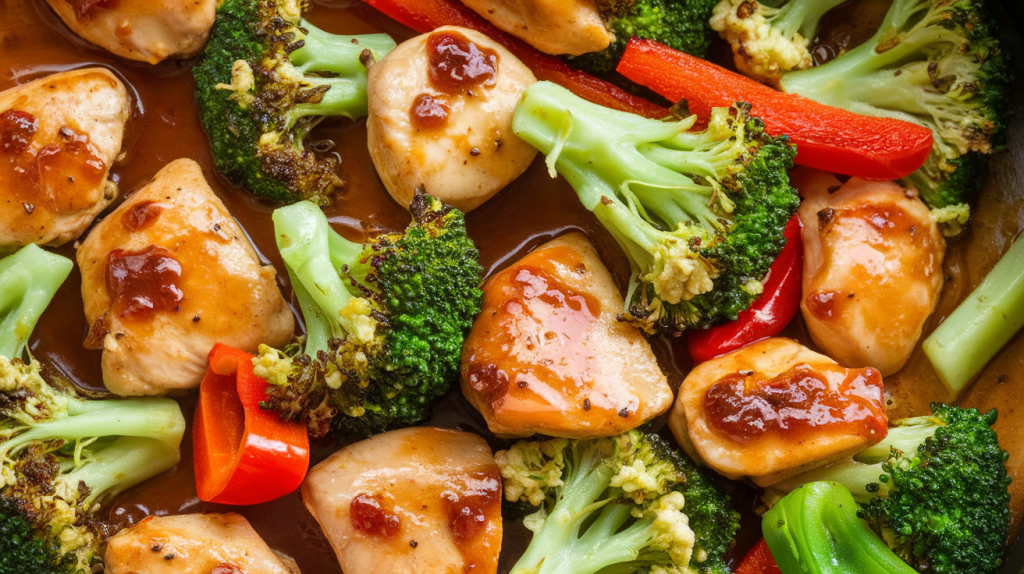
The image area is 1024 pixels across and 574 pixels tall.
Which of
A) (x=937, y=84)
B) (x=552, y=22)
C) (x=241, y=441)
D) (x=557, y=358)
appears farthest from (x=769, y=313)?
(x=241, y=441)

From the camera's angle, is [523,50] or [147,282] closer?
[147,282]

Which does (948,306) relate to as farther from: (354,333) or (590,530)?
(354,333)

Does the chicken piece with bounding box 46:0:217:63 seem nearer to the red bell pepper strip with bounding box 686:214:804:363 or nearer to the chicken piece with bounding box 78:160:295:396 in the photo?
the chicken piece with bounding box 78:160:295:396

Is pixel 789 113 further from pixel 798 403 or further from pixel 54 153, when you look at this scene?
pixel 54 153

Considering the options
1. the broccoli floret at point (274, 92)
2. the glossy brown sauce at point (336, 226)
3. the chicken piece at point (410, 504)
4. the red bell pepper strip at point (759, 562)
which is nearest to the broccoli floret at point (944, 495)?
the glossy brown sauce at point (336, 226)

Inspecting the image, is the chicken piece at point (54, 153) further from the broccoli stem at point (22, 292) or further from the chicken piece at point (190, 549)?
the chicken piece at point (190, 549)

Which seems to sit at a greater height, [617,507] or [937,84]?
[937,84]
